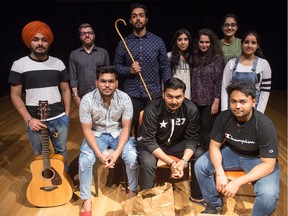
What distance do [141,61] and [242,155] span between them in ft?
4.12

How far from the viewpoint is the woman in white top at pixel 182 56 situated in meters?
3.01

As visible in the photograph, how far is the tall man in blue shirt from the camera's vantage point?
3.05 meters

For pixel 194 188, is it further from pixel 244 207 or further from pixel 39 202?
pixel 39 202

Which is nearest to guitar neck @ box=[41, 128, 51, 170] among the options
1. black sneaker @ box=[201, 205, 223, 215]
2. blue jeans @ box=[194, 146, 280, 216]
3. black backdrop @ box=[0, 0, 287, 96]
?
blue jeans @ box=[194, 146, 280, 216]

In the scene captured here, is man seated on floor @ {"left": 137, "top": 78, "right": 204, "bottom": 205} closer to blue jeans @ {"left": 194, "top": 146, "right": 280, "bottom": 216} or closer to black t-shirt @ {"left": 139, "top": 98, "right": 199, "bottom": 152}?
black t-shirt @ {"left": 139, "top": 98, "right": 199, "bottom": 152}

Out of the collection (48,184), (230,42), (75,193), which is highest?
(230,42)

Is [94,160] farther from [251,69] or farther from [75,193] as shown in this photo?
[251,69]

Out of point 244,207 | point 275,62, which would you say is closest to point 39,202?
point 244,207

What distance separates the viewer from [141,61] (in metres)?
3.09

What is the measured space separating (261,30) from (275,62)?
836 millimetres

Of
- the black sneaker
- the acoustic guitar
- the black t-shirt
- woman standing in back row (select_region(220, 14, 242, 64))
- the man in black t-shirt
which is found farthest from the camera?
woman standing in back row (select_region(220, 14, 242, 64))

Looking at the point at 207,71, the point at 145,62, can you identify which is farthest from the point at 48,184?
the point at 207,71

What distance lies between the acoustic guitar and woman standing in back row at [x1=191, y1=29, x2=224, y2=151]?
1323 mm

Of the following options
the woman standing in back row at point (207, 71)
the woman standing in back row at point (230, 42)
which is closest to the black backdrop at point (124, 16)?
the woman standing in back row at point (230, 42)
